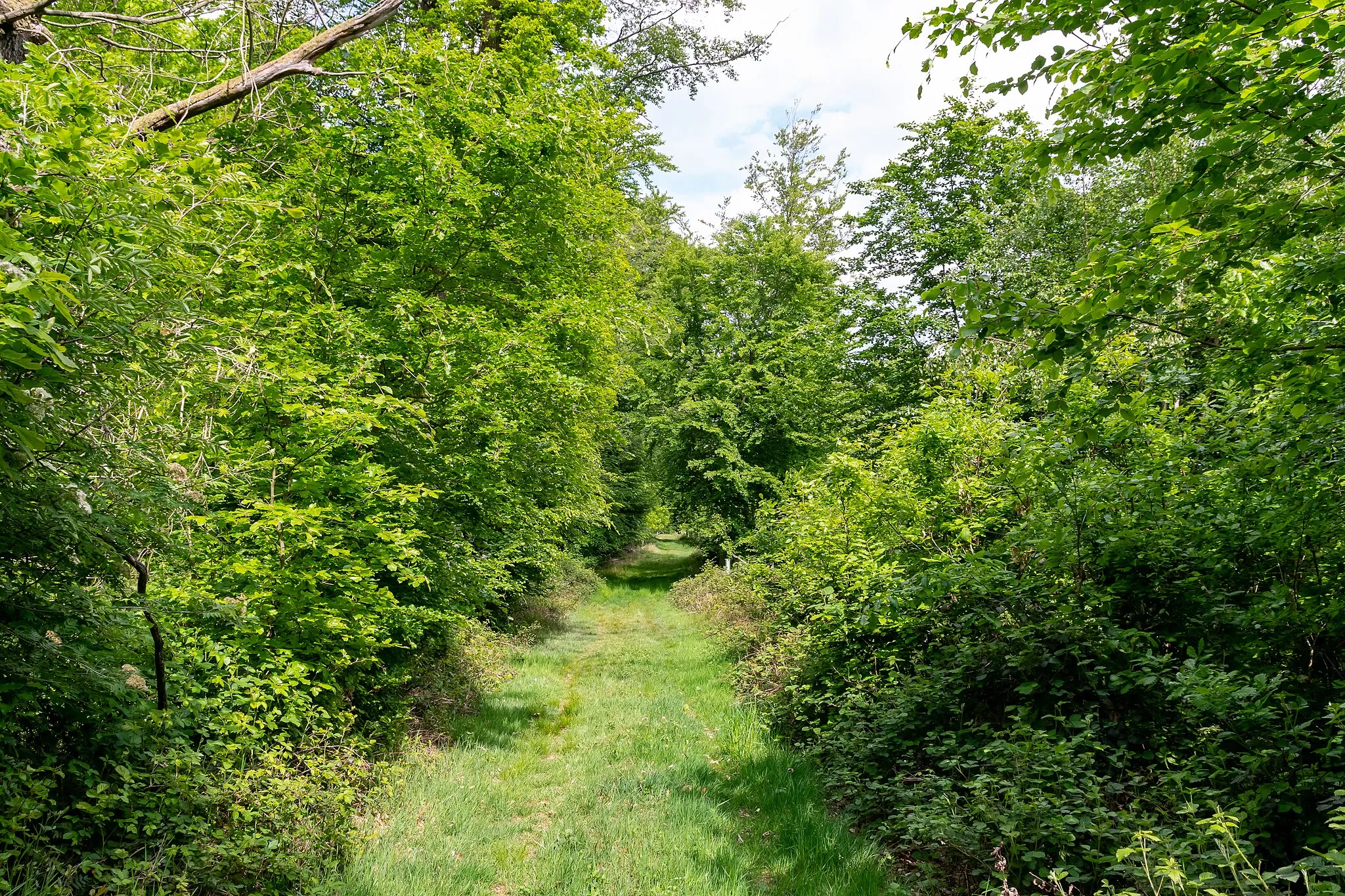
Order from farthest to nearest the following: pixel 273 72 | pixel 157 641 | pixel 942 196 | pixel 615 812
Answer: pixel 942 196 → pixel 615 812 → pixel 273 72 → pixel 157 641

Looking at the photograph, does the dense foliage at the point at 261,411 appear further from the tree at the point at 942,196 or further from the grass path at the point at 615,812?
the tree at the point at 942,196

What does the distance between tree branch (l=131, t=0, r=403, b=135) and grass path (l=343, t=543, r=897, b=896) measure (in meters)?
5.30

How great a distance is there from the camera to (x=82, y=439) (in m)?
3.28

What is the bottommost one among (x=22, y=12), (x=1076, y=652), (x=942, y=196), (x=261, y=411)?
(x=1076, y=652)

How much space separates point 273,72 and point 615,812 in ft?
21.1

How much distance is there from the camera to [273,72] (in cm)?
430

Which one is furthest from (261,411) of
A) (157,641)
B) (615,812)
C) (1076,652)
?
(1076,652)

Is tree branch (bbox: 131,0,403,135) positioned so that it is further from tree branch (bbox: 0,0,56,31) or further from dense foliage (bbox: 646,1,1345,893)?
dense foliage (bbox: 646,1,1345,893)

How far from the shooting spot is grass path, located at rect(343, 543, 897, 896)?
430 centimetres

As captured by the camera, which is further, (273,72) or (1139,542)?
(1139,542)

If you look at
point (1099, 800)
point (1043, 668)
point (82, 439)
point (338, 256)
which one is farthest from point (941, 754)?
point (338, 256)

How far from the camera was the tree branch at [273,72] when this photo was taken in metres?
4.11

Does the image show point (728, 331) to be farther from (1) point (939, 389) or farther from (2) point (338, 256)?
(2) point (338, 256)

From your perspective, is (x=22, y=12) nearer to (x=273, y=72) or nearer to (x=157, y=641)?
(x=273, y=72)
